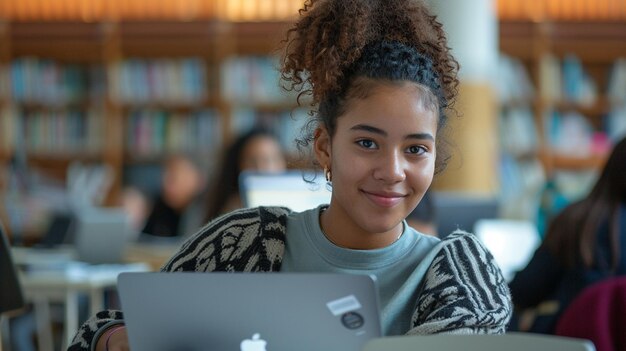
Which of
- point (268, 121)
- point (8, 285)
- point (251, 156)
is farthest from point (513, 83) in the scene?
point (8, 285)

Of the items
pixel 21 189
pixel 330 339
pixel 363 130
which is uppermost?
pixel 363 130

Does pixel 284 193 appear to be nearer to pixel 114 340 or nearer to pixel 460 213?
pixel 460 213

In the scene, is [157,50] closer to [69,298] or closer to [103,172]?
[103,172]

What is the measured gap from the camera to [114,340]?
5.24 ft

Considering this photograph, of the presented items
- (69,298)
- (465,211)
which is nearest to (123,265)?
(69,298)

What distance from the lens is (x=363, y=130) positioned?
1580 millimetres

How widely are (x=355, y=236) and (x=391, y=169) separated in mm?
156

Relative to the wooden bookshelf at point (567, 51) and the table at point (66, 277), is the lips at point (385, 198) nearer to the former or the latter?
the table at point (66, 277)

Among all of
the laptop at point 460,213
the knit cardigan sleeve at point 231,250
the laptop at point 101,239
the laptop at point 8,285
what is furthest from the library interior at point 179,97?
the knit cardigan sleeve at point 231,250

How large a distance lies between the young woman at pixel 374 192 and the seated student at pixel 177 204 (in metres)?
4.03

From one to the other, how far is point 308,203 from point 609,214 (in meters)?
1.07

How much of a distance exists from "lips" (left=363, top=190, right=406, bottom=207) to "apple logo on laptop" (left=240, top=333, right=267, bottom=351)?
320 mm

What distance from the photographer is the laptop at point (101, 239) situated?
4.80 m

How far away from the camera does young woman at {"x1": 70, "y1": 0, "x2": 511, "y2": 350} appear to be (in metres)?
1.58
